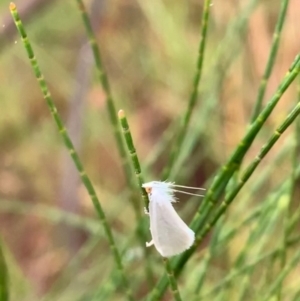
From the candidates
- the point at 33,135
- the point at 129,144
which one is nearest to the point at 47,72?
the point at 33,135

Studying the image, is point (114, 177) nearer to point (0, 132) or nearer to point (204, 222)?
point (0, 132)

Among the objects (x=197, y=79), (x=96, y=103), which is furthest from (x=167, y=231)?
(x=96, y=103)

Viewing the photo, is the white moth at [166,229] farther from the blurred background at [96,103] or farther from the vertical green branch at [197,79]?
the blurred background at [96,103]

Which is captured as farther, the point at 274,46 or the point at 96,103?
the point at 96,103

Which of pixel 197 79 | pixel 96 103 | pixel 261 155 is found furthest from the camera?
pixel 96 103

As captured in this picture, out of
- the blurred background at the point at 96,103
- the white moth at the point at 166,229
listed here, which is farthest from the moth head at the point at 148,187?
the blurred background at the point at 96,103

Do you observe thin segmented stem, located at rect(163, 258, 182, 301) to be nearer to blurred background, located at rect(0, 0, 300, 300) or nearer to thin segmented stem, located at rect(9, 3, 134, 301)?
thin segmented stem, located at rect(9, 3, 134, 301)

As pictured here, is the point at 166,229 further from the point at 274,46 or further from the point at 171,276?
the point at 274,46
